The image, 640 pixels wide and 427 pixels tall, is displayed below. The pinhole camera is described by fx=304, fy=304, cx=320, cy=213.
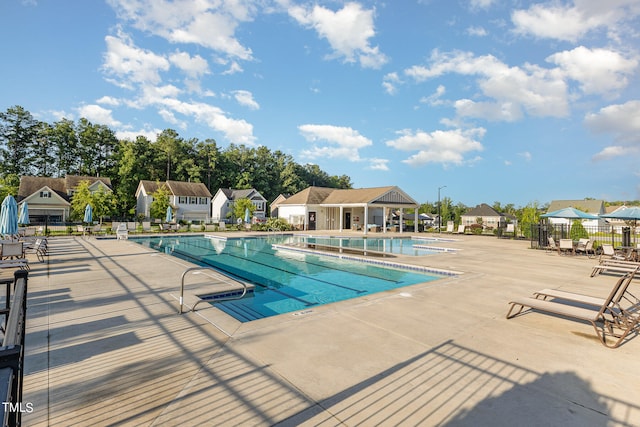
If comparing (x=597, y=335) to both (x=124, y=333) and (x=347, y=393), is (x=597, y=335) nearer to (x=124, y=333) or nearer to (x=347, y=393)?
(x=347, y=393)

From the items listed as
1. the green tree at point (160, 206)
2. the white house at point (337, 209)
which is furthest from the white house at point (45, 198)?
the white house at point (337, 209)

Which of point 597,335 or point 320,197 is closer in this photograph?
point 597,335

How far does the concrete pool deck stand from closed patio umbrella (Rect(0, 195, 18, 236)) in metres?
5.90

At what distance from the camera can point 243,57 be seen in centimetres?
2458

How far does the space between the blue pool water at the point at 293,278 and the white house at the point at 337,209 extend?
1691cm

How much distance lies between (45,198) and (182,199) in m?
15.6

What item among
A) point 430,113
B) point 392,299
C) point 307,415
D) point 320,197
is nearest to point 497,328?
point 392,299

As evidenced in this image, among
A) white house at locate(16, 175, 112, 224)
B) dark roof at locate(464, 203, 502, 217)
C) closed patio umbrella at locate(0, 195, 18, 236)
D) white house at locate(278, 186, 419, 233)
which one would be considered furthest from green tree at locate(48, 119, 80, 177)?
dark roof at locate(464, 203, 502, 217)

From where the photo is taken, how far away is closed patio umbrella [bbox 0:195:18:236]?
1029 centimetres

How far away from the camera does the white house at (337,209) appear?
32.1 meters

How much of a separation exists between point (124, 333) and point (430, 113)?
47.7m

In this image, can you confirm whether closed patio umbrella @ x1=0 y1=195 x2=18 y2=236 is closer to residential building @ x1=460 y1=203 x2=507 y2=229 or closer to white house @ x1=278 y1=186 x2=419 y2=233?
white house @ x1=278 y1=186 x2=419 y2=233

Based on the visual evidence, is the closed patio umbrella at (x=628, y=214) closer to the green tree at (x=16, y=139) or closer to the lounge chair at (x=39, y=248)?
the lounge chair at (x=39, y=248)

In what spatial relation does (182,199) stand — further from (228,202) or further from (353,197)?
(353,197)
